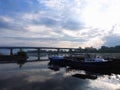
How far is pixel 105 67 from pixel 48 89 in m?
26.4

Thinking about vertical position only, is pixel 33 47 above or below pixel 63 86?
above

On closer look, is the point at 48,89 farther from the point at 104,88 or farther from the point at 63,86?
the point at 104,88

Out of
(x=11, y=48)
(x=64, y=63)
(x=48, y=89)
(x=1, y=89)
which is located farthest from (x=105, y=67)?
(x=11, y=48)

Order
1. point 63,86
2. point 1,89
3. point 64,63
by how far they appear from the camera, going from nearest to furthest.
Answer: point 1,89 < point 63,86 < point 64,63

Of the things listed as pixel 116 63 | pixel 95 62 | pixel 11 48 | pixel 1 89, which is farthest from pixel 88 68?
pixel 11 48

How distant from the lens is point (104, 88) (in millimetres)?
28938

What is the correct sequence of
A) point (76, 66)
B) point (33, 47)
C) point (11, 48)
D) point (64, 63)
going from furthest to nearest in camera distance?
point (33, 47)
point (11, 48)
point (64, 63)
point (76, 66)

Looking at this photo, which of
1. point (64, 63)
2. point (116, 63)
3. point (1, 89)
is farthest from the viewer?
point (64, 63)

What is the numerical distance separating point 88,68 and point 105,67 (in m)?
4.67

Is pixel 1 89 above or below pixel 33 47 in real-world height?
below

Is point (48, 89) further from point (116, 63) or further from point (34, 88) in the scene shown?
point (116, 63)

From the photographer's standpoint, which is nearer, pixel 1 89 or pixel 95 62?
pixel 1 89

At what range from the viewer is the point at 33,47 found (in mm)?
152125

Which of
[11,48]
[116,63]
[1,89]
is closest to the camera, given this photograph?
[1,89]
